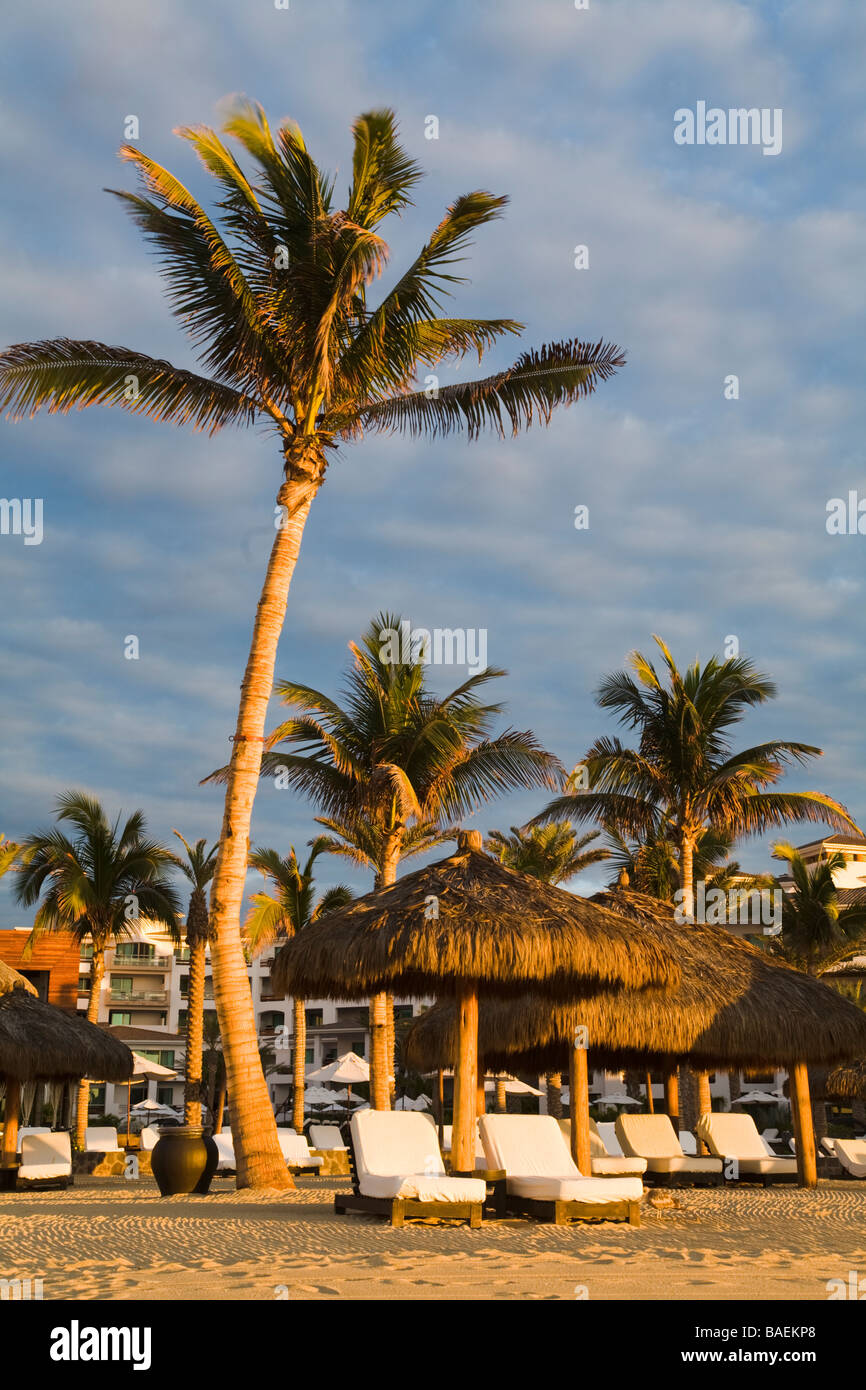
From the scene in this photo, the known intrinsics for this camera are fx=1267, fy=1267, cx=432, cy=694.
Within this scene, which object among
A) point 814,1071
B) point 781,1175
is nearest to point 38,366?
point 781,1175

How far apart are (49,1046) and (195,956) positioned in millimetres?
8308

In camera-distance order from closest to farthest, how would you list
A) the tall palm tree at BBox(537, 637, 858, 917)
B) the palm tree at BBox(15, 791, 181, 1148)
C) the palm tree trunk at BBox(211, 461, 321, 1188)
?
the palm tree trunk at BBox(211, 461, 321, 1188), the tall palm tree at BBox(537, 637, 858, 917), the palm tree at BBox(15, 791, 181, 1148)

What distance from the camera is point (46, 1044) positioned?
Result: 17.7 metres

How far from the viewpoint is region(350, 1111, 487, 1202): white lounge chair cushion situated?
32.5 feet

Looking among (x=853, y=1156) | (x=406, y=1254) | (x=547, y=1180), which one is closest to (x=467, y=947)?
(x=547, y=1180)

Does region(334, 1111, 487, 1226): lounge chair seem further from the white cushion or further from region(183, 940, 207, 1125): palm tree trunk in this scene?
region(183, 940, 207, 1125): palm tree trunk

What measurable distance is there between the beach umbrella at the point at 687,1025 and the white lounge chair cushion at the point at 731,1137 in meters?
0.74

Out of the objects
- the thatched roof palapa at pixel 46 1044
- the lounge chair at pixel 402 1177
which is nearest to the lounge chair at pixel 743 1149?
the lounge chair at pixel 402 1177

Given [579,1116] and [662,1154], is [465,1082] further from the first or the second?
[662,1154]

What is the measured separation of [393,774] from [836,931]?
622 inches

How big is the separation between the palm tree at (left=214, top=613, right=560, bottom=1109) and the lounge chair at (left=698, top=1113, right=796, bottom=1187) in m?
5.05

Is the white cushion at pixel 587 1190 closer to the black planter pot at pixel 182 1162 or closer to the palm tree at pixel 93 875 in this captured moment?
the black planter pot at pixel 182 1162

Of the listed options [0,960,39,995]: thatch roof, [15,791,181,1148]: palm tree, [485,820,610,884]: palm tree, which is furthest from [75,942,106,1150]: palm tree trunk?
[485,820,610,884]: palm tree

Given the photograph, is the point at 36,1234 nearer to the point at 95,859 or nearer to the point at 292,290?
the point at 292,290
